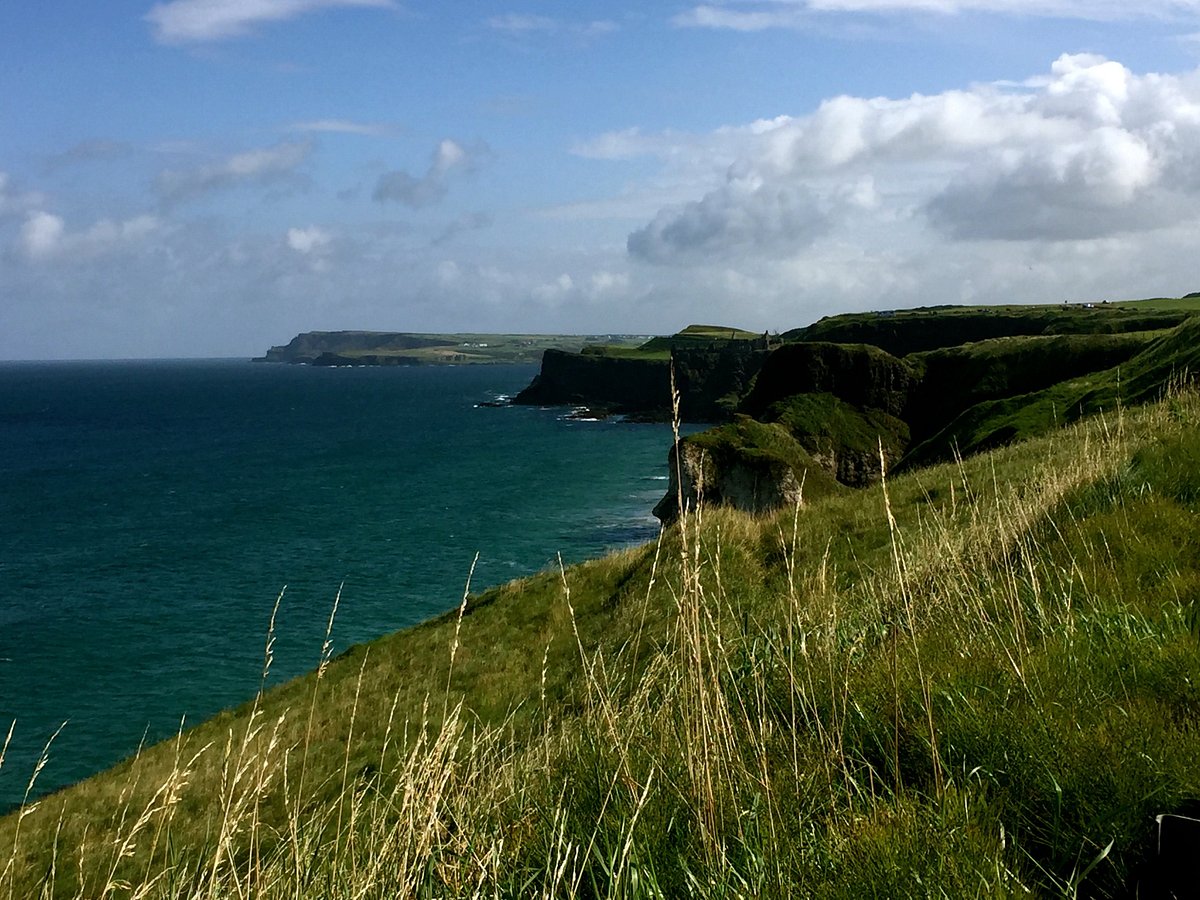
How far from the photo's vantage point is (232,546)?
2660 inches

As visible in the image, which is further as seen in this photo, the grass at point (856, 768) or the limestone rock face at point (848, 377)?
the limestone rock face at point (848, 377)

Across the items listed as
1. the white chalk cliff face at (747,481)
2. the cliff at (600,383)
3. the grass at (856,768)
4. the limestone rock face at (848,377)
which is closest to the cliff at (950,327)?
the cliff at (600,383)

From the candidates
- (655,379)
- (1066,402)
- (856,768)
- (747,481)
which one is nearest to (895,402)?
(747,481)

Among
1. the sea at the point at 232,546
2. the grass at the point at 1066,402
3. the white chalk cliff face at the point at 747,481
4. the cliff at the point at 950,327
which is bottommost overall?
the sea at the point at 232,546

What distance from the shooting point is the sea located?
39.6 metres

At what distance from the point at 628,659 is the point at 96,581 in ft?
179

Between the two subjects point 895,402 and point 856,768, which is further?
point 895,402

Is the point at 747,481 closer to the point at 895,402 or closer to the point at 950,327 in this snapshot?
the point at 895,402

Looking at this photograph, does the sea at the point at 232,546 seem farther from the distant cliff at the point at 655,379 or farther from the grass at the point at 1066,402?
the distant cliff at the point at 655,379

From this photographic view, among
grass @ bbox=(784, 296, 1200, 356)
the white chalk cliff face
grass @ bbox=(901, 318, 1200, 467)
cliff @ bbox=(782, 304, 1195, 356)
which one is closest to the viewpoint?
grass @ bbox=(901, 318, 1200, 467)

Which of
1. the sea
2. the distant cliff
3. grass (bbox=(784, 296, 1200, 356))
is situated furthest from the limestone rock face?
the distant cliff

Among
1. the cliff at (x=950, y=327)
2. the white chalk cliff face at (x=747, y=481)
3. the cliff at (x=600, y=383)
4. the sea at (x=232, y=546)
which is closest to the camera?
the sea at (x=232, y=546)

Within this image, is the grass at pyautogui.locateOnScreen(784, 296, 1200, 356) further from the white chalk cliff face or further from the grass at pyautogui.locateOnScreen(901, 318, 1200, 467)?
the white chalk cliff face

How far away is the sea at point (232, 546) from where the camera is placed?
3956 centimetres
